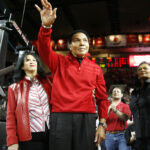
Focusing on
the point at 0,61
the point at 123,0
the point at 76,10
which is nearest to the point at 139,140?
the point at 0,61

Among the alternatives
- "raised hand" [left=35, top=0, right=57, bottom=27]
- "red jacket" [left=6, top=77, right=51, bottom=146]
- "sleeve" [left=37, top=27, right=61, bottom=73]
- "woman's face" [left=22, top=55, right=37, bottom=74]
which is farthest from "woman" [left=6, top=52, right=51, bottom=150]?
"raised hand" [left=35, top=0, right=57, bottom=27]

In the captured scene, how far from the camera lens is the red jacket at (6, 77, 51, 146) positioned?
1.68 meters

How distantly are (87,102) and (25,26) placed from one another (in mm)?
11055

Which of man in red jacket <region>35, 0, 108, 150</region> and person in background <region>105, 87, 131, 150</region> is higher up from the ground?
man in red jacket <region>35, 0, 108, 150</region>

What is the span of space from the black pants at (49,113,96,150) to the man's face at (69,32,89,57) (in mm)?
554

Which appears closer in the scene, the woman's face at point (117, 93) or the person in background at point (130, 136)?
the person in background at point (130, 136)

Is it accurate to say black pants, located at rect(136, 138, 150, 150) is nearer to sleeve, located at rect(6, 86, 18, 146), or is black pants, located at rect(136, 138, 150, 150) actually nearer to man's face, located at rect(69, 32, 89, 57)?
man's face, located at rect(69, 32, 89, 57)

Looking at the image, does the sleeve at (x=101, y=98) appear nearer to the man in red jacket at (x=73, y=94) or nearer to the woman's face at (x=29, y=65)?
the man in red jacket at (x=73, y=94)

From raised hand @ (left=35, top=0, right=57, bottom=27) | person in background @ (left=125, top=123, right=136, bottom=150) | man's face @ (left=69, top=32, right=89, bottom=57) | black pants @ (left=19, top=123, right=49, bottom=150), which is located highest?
raised hand @ (left=35, top=0, right=57, bottom=27)

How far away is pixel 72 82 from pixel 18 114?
Answer: 1.94 feet

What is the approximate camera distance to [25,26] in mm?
11672

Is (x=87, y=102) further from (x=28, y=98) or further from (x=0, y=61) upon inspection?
(x=0, y=61)

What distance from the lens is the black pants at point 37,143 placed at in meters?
1.70

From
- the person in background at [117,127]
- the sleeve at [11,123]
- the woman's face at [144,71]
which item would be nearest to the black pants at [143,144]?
the woman's face at [144,71]
